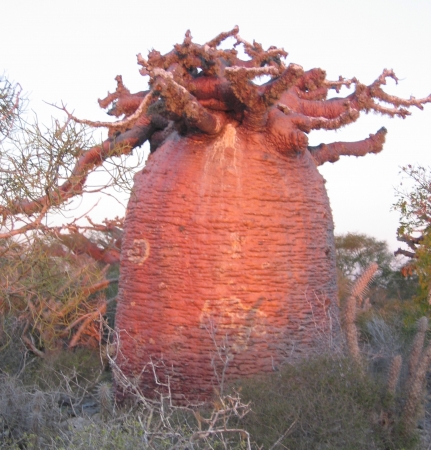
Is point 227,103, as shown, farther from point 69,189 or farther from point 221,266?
point 69,189

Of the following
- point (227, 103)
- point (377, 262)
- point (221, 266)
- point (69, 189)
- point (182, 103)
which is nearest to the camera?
point (69, 189)

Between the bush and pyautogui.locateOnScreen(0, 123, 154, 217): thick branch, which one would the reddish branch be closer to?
pyautogui.locateOnScreen(0, 123, 154, 217): thick branch

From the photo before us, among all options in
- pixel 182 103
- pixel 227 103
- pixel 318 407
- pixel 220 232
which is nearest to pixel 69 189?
pixel 182 103

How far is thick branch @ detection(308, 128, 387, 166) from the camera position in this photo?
693 centimetres

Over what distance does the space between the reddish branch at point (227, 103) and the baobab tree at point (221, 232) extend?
0.5 inches

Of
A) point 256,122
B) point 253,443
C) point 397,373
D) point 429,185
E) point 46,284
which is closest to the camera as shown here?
point 253,443

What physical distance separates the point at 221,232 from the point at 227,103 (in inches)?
43.5

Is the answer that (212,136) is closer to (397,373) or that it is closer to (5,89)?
(5,89)

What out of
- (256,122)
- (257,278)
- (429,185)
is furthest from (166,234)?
(429,185)

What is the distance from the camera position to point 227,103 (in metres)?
5.84

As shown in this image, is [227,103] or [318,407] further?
[227,103]

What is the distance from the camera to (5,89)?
211 inches

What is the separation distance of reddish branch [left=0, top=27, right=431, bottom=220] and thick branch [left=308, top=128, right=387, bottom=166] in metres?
0.01

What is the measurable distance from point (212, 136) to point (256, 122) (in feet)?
1.31
